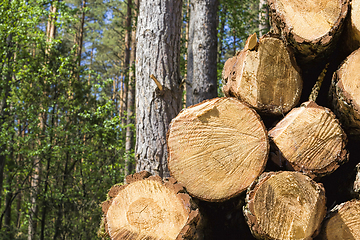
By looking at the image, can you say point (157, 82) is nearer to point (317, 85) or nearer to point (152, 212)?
point (317, 85)

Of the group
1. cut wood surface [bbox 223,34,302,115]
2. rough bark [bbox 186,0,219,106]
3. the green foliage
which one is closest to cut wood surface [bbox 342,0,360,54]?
cut wood surface [bbox 223,34,302,115]

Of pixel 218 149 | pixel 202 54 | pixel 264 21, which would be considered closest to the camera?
pixel 218 149

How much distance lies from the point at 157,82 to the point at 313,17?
1688 millimetres

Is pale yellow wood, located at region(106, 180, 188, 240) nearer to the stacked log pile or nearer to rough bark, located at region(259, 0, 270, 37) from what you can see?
the stacked log pile

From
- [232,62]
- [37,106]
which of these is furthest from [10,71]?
[232,62]

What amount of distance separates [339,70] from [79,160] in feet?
19.6

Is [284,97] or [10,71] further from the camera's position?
[10,71]

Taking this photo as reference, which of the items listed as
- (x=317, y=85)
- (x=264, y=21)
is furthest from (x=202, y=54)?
(x=264, y=21)

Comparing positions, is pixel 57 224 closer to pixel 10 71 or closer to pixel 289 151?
pixel 10 71

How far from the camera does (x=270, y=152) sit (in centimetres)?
180

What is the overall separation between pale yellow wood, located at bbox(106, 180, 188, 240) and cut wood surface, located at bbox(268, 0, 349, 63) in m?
1.25

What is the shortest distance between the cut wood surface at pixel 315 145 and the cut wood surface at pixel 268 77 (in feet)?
0.77

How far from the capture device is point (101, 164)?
6.94 metres

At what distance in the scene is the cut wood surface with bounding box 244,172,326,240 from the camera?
5.09 ft
